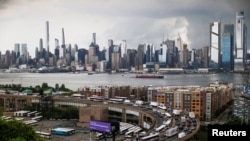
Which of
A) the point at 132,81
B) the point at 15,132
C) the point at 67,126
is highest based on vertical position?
the point at 15,132

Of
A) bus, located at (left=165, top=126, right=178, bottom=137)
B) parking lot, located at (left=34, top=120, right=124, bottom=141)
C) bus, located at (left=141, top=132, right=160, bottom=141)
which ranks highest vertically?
bus, located at (left=165, top=126, right=178, bottom=137)

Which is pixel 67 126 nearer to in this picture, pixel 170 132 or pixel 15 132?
pixel 170 132

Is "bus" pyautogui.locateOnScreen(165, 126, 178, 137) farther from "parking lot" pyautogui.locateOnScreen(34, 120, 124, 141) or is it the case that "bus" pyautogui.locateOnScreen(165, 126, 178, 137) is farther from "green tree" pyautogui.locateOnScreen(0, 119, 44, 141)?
"green tree" pyautogui.locateOnScreen(0, 119, 44, 141)

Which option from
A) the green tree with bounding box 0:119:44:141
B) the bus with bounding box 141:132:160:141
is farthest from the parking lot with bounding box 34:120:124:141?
the green tree with bounding box 0:119:44:141

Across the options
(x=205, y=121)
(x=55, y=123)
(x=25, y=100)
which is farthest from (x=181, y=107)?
(x=25, y=100)

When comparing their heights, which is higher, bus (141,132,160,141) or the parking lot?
bus (141,132,160,141)

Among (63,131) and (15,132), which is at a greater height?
(15,132)

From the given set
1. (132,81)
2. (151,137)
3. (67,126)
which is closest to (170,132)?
(151,137)

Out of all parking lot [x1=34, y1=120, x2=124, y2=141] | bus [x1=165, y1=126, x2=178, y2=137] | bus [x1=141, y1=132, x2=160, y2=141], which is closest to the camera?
bus [x1=141, y1=132, x2=160, y2=141]

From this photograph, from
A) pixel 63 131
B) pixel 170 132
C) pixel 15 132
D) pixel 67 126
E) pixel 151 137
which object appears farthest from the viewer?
pixel 67 126

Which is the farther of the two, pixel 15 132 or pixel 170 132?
pixel 170 132

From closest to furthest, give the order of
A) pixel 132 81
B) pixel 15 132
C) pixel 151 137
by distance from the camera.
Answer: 1. pixel 15 132
2. pixel 151 137
3. pixel 132 81
